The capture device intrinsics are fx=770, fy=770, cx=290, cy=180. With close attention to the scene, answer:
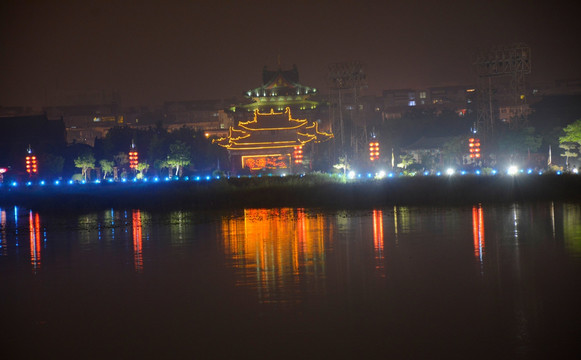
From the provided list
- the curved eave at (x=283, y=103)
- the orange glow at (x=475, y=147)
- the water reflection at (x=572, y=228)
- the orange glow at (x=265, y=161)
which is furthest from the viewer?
the curved eave at (x=283, y=103)

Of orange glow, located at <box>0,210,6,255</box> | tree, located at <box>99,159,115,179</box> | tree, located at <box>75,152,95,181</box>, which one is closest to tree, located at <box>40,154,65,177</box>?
tree, located at <box>75,152,95,181</box>

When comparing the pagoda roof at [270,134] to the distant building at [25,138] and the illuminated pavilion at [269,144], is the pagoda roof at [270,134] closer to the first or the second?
the illuminated pavilion at [269,144]

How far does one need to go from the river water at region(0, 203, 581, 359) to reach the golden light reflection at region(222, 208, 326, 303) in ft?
0.20

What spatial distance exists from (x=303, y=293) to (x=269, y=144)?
46.2 meters

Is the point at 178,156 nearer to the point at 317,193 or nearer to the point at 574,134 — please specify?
the point at 317,193

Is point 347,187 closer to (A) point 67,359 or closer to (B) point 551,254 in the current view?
(B) point 551,254

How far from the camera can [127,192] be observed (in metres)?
42.3

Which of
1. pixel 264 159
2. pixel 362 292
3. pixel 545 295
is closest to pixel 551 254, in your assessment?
pixel 545 295

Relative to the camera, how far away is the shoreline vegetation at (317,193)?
35.2 m

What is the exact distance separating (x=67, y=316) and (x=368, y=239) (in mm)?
10194

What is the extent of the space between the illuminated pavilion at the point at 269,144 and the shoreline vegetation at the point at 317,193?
1539cm

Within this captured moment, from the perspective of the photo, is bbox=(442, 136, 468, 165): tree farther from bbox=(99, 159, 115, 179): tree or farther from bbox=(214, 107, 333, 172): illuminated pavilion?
bbox=(99, 159, 115, 179): tree

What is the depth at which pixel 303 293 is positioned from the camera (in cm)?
1385

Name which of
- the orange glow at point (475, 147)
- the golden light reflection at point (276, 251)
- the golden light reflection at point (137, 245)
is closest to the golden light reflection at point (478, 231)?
the golden light reflection at point (276, 251)
